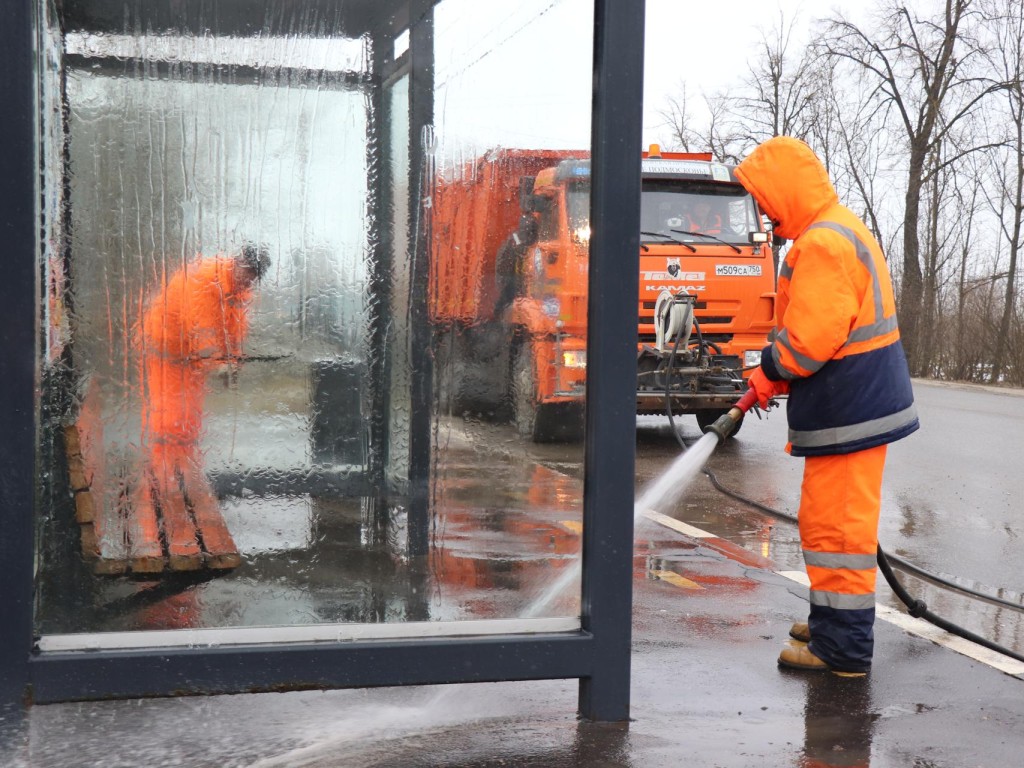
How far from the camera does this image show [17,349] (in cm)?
288

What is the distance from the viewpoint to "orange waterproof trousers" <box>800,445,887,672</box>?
3926mm

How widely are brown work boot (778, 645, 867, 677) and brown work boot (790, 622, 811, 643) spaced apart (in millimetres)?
243

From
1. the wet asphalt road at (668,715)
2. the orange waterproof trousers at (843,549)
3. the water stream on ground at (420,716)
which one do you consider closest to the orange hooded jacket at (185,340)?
the wet asphalt road at (668,715)

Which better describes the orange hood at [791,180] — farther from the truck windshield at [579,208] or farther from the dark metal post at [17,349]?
the dark metal post at [17,349]

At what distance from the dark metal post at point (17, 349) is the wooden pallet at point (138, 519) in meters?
0.22

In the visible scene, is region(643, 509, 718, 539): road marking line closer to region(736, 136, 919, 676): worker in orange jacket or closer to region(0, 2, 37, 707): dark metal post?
region(736, 136, 919, 676): worker in orange jacket

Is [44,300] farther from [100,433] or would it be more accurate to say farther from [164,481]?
[164,481]

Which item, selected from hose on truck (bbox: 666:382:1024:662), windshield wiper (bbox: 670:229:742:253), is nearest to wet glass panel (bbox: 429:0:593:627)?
hose on truck (bbox: 666:382:1024:662)

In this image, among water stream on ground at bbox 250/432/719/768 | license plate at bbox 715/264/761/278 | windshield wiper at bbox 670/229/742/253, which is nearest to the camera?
water stream on ground at bbox 250/432/719/768

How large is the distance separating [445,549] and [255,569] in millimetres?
561

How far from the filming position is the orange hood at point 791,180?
411cm

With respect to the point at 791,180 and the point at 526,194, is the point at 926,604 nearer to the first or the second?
the point at 791,180

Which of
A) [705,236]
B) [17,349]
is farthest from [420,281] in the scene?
[705,236]

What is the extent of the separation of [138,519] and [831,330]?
228cm
